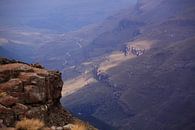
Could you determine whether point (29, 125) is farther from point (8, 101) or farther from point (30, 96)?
point (30, 96)

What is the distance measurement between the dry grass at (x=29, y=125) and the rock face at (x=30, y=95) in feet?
3.76

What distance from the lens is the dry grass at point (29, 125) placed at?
1241 inches

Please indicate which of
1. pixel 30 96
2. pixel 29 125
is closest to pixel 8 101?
pixel 30 96

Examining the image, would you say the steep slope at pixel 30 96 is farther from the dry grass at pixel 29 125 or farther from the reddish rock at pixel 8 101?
the dry grass at pixel 29 125

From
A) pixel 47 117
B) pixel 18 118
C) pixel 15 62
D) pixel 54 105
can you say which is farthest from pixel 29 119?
pixel 15 62

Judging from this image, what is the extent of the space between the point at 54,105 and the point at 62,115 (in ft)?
4.46

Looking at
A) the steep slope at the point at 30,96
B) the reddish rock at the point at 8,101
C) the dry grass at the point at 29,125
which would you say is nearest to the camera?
the dry grass at the point at 29,125

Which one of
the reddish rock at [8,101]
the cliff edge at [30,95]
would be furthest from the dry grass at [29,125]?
the reddish rock at [8,101]

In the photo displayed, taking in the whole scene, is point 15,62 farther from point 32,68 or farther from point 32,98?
point 32,98

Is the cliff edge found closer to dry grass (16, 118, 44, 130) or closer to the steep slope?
the steep slope

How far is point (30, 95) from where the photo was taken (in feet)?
117

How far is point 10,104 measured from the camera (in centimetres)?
3378

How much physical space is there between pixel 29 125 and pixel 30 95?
14.3ft

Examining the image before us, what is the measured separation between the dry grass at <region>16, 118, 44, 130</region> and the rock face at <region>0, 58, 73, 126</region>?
45.2 inches
